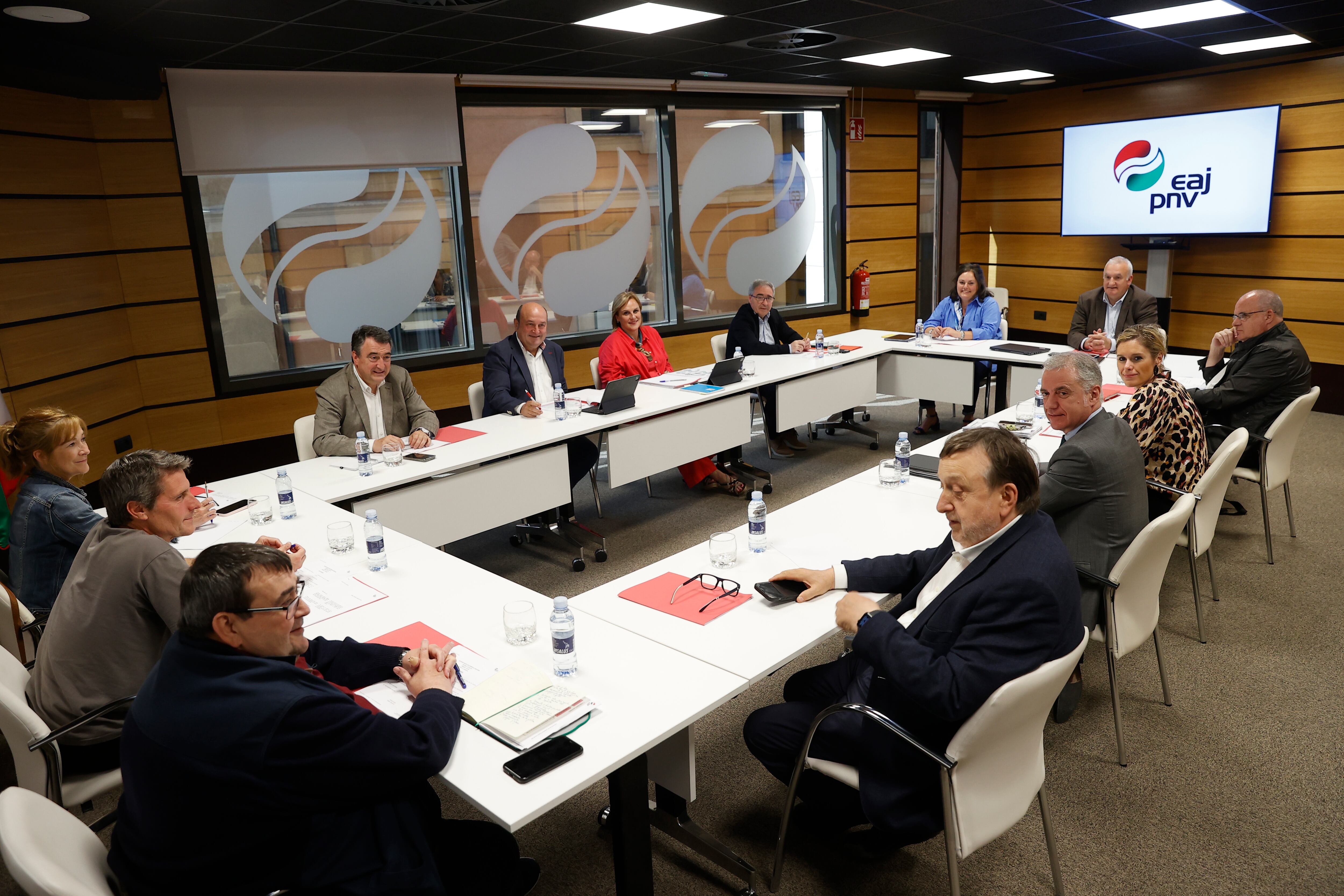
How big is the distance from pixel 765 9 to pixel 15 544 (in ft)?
13.8

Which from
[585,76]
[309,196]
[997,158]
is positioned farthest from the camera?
[997,158]

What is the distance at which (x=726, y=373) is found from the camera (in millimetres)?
5504

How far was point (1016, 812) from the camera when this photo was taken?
203 cm

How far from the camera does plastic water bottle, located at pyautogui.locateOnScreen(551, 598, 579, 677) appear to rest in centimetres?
213

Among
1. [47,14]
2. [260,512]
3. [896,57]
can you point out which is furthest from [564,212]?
[260,512]

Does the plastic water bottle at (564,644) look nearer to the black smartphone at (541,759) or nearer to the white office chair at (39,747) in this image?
the black smartphone at (541,759)

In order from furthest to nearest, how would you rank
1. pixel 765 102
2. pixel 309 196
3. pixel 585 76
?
pixel 765 102 → pixel 585 76 → pixel 309 196

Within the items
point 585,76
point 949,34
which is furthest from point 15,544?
point 949,34

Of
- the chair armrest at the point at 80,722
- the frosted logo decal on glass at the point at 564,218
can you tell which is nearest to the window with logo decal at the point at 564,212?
the frosted logo decal on glass at the point at 564,218

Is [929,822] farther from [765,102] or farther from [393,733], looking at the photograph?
[765,102]

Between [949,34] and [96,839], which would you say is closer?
[96,839]

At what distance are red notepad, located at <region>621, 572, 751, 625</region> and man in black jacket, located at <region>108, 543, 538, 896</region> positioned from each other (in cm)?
84

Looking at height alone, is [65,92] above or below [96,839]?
above

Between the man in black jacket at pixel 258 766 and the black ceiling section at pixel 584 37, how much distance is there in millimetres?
3306
